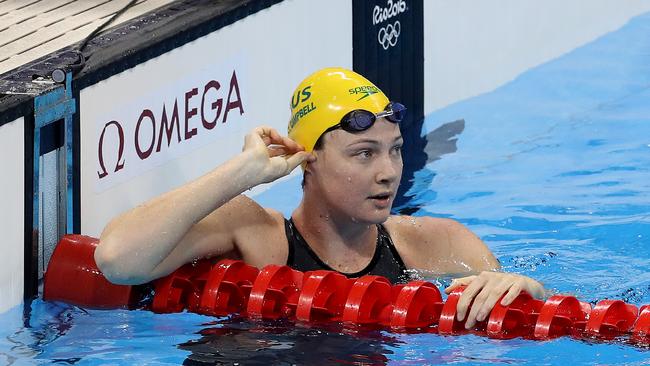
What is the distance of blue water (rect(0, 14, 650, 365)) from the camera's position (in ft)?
12.6

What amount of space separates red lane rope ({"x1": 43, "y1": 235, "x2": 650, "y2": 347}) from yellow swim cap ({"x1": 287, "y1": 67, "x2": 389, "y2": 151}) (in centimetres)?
43

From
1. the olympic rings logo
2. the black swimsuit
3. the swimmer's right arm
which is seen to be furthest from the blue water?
the olympic rings logo

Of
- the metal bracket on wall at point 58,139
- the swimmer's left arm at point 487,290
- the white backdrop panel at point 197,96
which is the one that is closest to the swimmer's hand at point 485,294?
the swimmer's left arm at point 487,290

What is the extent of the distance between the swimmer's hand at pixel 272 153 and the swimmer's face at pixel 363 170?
0.09 meters

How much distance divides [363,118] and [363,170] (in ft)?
0.49

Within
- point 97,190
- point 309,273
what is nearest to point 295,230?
point 309,273

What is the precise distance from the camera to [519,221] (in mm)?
6102

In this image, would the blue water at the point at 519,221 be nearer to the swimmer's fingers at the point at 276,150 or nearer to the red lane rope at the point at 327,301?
the red lane rope at the point at 327,301

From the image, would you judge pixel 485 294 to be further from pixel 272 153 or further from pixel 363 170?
pixel 272 153

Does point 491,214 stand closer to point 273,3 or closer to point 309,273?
point 273,3

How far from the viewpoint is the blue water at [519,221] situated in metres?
3.83

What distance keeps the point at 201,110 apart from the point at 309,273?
162cm

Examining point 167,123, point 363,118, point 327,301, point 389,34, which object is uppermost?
point 389,34

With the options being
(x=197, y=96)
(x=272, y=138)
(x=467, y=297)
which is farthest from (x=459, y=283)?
(x=197, y=96)
